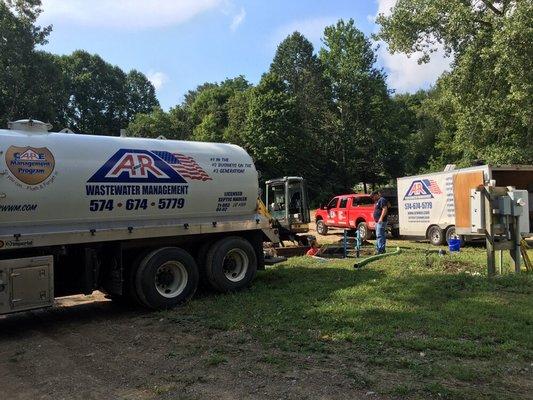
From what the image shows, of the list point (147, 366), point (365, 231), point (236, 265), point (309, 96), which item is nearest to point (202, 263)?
point (236, 265)

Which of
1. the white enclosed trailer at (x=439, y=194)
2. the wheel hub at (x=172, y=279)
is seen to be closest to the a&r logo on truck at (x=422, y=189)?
the white enclosed trailer at (x=439, y=194)

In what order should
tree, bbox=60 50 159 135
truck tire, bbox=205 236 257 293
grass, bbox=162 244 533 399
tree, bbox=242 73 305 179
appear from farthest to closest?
tree, bbox=60 50 159 135, tree, bbox=242 73 305 179, truck tire, bbox=205 236 257 293, grass, bbox=162 244 533 399

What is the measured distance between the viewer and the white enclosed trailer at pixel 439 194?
1647 centimetres

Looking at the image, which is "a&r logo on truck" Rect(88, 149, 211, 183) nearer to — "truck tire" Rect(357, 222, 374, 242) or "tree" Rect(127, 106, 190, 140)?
"truck tire" Rect(357, 222, 374, 242)

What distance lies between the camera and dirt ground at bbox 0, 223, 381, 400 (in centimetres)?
520

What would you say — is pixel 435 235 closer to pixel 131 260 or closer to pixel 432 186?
pixel 432 186

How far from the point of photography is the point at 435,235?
739 inches

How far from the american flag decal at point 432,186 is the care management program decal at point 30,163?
550 inches

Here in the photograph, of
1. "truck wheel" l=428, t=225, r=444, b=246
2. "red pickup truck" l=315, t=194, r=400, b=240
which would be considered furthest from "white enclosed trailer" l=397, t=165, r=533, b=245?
"red pickup truck" l=315, t=194, r=400, b=240

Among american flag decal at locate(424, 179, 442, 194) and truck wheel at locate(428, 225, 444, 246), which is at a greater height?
american flag decal at locate(424, 179, 442, 194)

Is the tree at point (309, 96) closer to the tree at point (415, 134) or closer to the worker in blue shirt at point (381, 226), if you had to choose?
the tree at point (415, 134)

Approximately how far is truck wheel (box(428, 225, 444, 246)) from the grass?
6520 mm

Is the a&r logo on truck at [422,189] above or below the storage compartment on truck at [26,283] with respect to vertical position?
above

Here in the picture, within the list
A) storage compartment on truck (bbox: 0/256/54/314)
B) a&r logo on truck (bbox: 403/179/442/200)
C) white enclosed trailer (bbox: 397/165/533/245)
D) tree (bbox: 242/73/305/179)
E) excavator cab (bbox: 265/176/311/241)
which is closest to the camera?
storage compartment on truck (bbox: 0/256/54/314)
